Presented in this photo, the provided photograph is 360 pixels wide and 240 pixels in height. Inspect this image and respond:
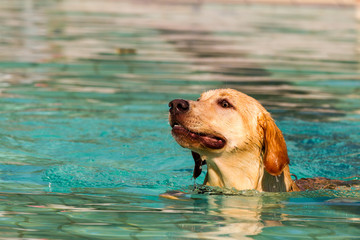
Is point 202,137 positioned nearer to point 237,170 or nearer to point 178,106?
point 178,106

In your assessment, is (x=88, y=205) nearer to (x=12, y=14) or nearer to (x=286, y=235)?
(x=286, y=235)

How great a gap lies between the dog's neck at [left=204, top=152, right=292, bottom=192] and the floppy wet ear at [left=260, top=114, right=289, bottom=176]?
7.7 inches

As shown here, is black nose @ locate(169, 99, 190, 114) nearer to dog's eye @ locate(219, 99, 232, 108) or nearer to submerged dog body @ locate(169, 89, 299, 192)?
submerged dog body @ locate(169, 89, 299, 192)

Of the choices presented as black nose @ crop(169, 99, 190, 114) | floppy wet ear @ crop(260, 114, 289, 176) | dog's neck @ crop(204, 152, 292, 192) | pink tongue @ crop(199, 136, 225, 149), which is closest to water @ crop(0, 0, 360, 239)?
dog's neck @ crop(204, 152, 292, 192)

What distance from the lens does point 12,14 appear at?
24.5m

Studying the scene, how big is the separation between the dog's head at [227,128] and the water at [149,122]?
38 cm

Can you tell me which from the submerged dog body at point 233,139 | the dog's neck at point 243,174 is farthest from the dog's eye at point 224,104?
the dog's neck at point 243,174

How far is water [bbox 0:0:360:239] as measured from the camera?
196 inches

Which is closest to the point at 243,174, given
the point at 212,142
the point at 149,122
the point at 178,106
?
the point at 212,142

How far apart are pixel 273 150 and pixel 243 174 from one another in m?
0.37

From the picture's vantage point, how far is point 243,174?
5.91m

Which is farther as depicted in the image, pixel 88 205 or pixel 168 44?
pixel 168 44

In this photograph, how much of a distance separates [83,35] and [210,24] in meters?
5.80

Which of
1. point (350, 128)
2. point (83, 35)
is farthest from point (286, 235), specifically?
point (83, 35)
